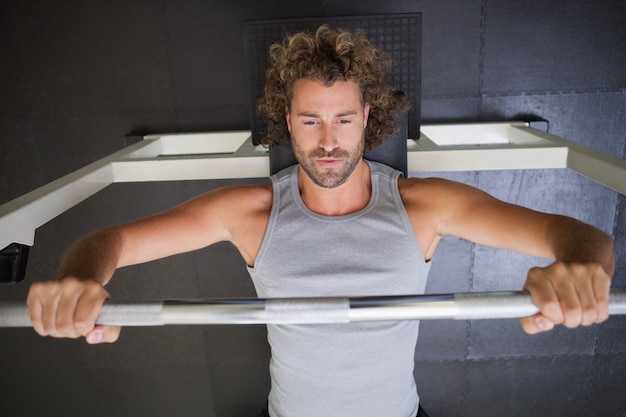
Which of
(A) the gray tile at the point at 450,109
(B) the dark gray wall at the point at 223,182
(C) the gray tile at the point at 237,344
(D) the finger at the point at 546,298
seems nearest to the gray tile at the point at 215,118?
(B) the dark gray wall at the point at 223,182

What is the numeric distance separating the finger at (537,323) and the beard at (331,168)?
0.68m

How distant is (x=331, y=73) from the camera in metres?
1.40

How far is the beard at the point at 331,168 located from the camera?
1.38 meters

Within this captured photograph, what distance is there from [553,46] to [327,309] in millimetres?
1781

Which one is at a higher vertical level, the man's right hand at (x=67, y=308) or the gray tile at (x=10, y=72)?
the gray tile at (x=10, y=72)

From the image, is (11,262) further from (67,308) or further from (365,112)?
(365,112)

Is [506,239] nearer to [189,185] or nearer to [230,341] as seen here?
[189,185]

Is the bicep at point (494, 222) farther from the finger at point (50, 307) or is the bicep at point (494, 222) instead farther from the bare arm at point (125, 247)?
the finger at point (50, 307)

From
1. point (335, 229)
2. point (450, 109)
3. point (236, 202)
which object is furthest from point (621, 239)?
point (236, 202)

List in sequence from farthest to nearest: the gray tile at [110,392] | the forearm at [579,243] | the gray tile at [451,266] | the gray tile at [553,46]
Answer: the gray tile at [110,392] < the gray tile at [451,266] < the gray tile at [553,46] < the forearm at [579,243]

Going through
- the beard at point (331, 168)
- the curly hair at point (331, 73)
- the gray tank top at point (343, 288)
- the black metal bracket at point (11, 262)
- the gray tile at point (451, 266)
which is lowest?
the gray tile at point (451, 266)

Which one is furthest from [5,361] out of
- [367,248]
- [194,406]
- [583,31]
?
[583,31]

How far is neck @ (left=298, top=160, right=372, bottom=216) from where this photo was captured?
4.74ft

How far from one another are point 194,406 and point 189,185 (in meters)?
1.30
